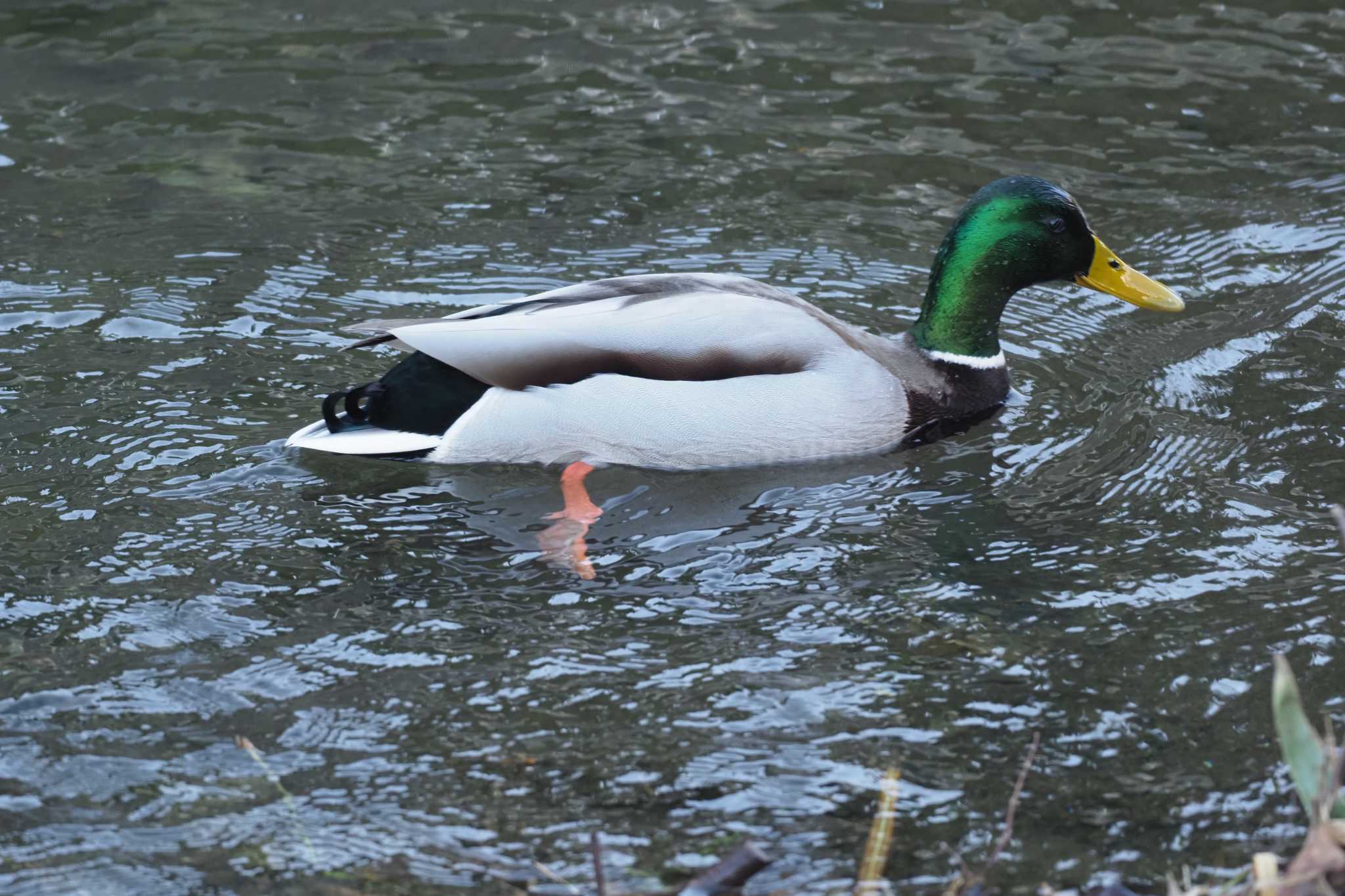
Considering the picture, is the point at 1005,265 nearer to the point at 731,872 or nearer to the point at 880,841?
the point at 880,841

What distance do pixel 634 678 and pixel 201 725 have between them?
1215 mm

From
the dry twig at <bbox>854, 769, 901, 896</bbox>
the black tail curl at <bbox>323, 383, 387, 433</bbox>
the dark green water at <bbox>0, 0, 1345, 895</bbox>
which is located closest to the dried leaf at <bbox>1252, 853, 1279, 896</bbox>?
the dark green water at <bbox>0, 0, 1345, 895</bbox>

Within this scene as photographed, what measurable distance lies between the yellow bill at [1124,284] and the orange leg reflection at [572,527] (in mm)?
2348

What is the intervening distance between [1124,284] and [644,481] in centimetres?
228

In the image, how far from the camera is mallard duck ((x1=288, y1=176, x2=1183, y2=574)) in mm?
6004

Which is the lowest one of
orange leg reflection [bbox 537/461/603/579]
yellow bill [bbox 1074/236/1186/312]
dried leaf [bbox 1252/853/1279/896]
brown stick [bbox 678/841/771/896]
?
orange leg reflection [bbox 537/461/603/579]

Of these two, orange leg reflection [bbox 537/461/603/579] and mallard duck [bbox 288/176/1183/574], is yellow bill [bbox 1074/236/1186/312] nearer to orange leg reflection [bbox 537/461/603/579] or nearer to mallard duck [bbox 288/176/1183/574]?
mallard duck [bbox 288/176/1183/574]

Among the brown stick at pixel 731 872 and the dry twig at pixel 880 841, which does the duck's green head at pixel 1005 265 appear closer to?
the dry twig at pixel 880 841

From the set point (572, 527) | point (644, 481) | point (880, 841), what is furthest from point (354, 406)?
point (880, 841)

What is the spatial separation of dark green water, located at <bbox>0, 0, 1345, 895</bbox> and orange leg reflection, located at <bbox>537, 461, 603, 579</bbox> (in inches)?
3.1

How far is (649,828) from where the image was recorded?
409 cm

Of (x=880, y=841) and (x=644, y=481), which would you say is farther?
(x=644, y=481)

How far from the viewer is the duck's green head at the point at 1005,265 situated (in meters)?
6.68

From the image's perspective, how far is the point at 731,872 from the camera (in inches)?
145
